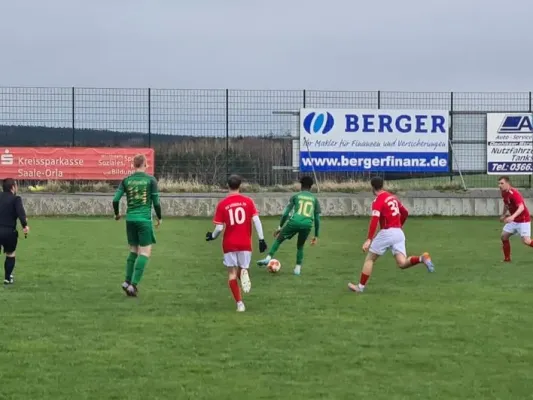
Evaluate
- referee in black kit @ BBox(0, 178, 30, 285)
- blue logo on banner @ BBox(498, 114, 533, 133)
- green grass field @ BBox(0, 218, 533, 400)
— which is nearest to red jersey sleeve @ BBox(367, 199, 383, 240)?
green grass field @ BBox(0, 218, 533, 400)

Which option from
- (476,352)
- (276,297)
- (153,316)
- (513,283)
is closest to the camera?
(476,352)

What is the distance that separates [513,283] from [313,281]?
312 centimetres

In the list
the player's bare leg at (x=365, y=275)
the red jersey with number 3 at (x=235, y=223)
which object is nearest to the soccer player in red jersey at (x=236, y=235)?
the red jersey with number 3 at (x=235, y=223)

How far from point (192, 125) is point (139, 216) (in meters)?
20.1

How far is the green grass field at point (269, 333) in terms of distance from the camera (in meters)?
7.83

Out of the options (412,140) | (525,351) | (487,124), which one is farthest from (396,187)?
(525,351)

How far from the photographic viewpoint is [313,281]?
1484cm

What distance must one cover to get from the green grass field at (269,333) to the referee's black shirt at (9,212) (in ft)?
3.08

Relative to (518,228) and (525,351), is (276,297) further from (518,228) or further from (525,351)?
(518,228)

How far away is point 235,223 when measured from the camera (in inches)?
462

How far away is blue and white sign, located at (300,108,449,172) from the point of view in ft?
111

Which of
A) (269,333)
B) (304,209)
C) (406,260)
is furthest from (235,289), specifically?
(304,209)

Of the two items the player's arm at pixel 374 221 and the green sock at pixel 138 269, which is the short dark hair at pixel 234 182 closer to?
the green sock at pixel 138 269

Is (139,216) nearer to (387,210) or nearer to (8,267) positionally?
(8,267)
